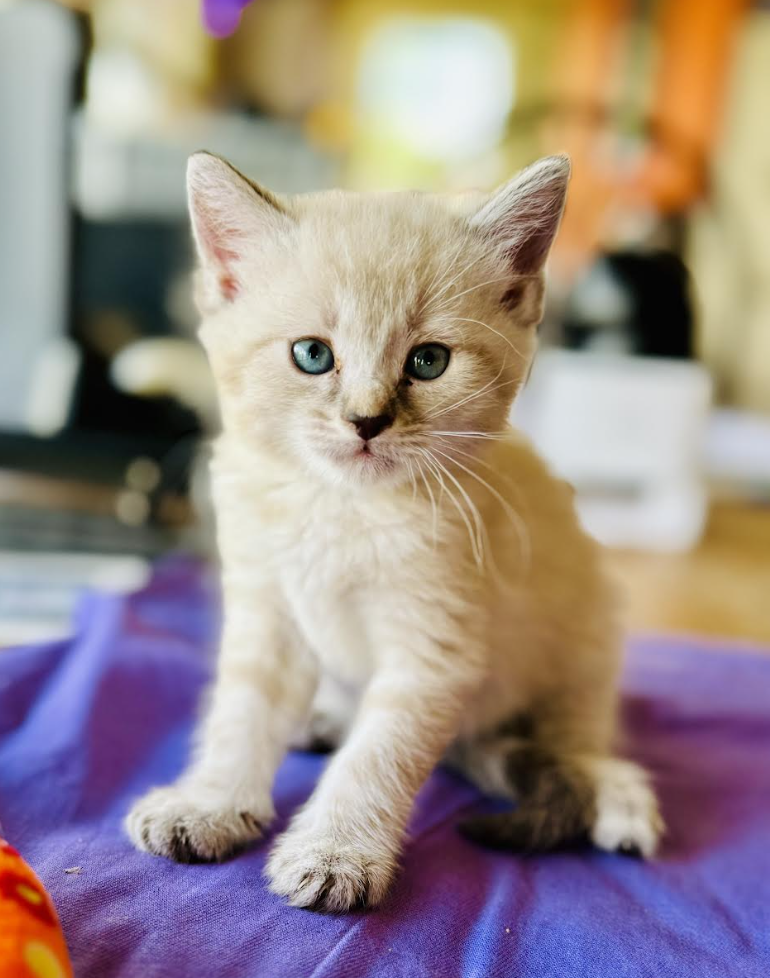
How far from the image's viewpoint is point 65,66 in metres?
2.13

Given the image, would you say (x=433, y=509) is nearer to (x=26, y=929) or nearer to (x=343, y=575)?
(x=343, y=575)

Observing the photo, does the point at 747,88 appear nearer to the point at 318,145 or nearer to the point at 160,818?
the point at 318,145

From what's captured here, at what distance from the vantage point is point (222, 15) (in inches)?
130

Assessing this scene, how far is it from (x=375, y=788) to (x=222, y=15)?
334 cm

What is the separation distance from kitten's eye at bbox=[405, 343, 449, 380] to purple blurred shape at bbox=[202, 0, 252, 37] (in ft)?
10.2

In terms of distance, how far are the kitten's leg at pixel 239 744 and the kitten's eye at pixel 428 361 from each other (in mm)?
253

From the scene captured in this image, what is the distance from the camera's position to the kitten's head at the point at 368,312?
0.70 metres

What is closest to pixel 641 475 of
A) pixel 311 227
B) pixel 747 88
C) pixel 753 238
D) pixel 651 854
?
pixel 753 238

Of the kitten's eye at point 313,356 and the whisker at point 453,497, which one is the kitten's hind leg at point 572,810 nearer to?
the whisker at point 453,497

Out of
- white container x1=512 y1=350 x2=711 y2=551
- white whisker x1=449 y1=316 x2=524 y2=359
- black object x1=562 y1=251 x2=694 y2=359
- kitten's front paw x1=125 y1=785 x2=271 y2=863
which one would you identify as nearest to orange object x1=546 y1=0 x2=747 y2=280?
black object x1=562 y1=251 x2=694 y2=359

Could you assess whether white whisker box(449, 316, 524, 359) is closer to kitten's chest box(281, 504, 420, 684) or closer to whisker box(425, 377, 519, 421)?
whisker box(425, 377, 519, 421)

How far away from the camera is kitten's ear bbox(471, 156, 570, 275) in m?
0.73

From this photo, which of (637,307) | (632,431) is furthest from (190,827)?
(637,307)

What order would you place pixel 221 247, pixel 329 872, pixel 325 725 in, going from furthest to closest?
pixel 325 725, pixel 221 247, pixel 329 872
